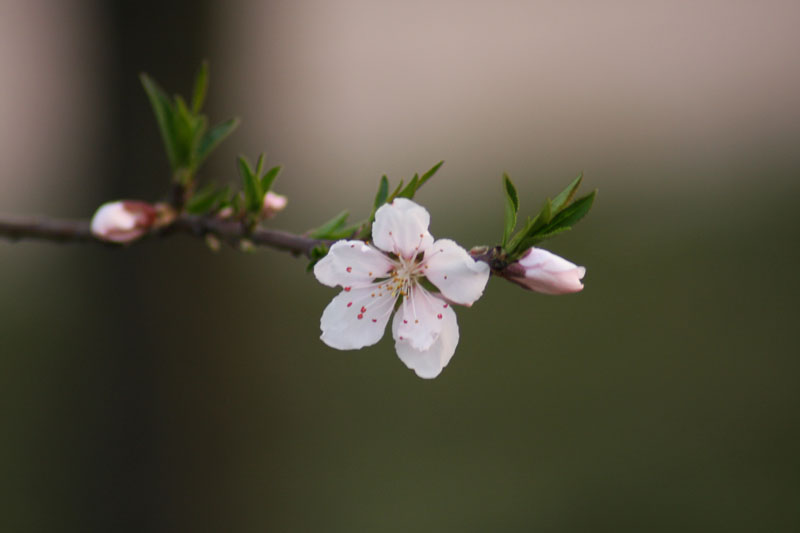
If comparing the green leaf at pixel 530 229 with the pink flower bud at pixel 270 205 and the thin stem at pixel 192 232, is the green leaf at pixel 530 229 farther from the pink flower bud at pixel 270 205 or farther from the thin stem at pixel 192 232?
the pink flower bud at pixel 270 205

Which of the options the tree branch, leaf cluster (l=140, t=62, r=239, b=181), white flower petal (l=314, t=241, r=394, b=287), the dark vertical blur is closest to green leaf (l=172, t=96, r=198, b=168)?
leaf cluster (l=140, t=62, r=239, b=181)

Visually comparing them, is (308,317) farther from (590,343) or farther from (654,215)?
(654,215)

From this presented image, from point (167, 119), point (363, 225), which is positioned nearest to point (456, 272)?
point (363, 225)

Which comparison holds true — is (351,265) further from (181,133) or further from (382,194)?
(181,133)

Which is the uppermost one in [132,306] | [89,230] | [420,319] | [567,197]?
[567,197]

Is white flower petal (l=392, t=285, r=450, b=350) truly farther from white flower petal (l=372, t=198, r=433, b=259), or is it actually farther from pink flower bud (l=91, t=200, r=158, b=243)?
pink flower bud (l=91, t=200, r=158, b=243)

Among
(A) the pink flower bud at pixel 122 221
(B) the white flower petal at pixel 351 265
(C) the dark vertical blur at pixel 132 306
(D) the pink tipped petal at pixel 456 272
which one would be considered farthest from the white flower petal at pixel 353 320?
(C) the dark vertical blur at pixel 132 306

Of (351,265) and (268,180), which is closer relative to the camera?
(351,265)
